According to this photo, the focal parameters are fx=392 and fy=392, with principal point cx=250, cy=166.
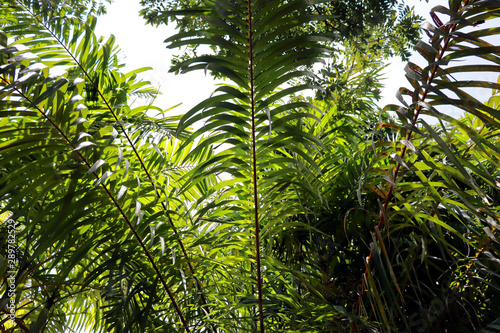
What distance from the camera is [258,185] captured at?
81 centimetres

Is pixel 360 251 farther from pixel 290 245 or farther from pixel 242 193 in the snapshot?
pixel 242 193

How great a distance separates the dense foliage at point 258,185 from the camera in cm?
61

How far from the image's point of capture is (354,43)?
5.22 feet

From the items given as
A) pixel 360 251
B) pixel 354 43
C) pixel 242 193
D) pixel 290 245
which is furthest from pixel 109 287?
pixel 354 43

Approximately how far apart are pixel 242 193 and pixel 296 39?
40 cm

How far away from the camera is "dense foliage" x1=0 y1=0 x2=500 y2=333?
615mm

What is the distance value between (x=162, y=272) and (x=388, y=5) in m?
1.30

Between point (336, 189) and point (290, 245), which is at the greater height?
point (336, 189)

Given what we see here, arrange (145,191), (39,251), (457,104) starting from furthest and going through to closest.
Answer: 1. (145,191)
2. (39,251)
3. (457,104)

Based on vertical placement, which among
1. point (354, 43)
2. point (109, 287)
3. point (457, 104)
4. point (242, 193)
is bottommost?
point (109, 287)

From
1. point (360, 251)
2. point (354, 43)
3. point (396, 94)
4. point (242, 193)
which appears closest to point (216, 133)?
point (242, 193)

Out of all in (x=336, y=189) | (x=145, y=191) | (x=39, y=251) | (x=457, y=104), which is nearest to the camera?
(x=457, y=104)

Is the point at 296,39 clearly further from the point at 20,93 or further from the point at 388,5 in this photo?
the point at 388,5

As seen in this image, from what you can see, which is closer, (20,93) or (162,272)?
(20,93)
